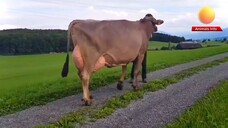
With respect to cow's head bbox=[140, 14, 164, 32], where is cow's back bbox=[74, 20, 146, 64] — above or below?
below

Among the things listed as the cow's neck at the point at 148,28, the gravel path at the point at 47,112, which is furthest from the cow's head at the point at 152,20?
the gravel path at the point at 47,112

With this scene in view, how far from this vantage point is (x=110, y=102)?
1113 cm

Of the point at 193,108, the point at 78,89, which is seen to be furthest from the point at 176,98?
the point at 78,89

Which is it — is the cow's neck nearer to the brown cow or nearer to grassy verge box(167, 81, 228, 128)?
the brown cow

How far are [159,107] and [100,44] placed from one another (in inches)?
101

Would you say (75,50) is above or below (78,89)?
above

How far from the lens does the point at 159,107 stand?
10500mm

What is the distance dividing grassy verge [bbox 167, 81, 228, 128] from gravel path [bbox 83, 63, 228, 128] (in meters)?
0.33

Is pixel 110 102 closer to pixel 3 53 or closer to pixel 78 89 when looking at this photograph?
pixel 78 89

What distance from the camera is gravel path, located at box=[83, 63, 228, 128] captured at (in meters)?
8.88

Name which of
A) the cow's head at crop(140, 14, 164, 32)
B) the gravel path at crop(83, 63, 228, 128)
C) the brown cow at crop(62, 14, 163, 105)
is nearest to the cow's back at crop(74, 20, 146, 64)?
the brown cow at crop(62, 14, 163, 105)

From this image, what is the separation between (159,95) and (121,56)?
167cm

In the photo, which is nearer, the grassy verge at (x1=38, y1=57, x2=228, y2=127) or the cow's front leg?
the grassy verge at (x1=38, y1=57, x2=228, y2=127)

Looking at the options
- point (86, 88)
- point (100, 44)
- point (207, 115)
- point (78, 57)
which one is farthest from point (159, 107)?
point (78, 57)
